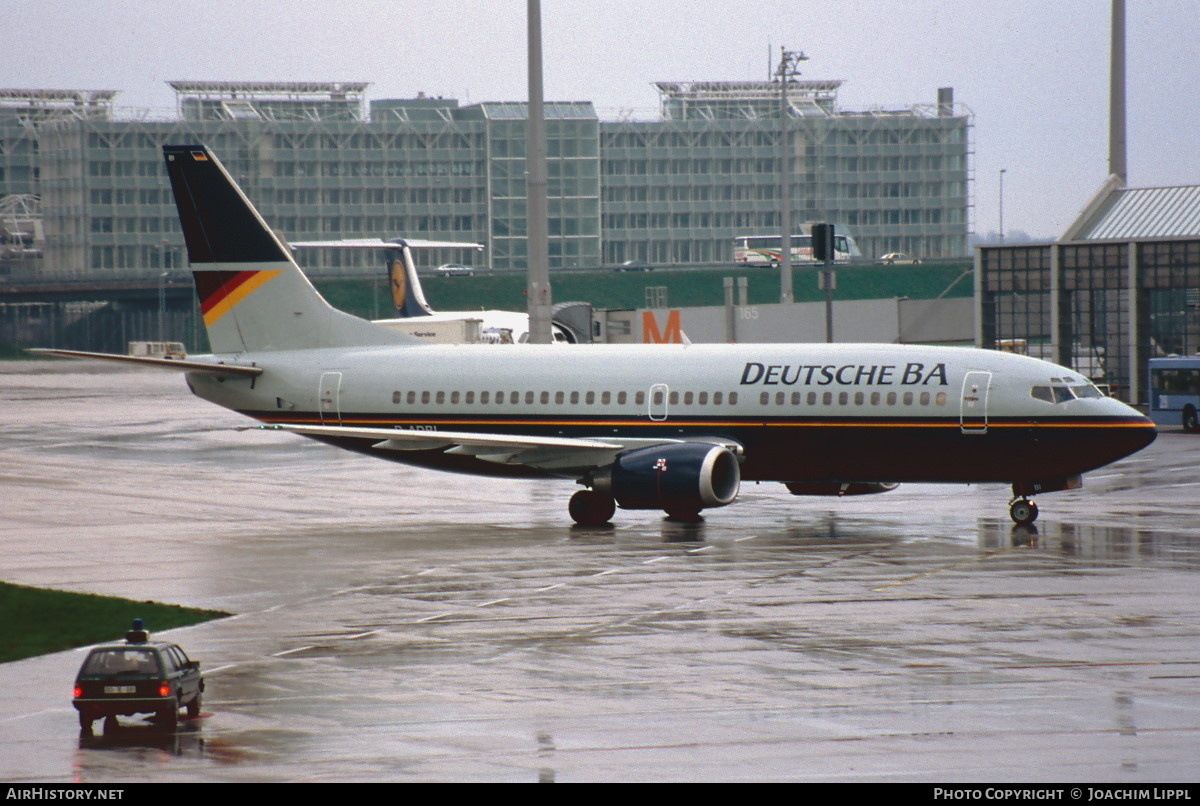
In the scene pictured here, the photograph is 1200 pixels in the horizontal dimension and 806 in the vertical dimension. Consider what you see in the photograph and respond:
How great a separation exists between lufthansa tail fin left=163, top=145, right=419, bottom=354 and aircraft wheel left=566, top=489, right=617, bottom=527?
861 cm

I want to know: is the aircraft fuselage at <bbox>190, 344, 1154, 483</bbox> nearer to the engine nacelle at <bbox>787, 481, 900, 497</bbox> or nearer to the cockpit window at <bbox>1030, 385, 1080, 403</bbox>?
the cockpit window at <bbox>1030, 385, 1080, 403</bbox>

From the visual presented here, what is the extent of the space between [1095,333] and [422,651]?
62.9m

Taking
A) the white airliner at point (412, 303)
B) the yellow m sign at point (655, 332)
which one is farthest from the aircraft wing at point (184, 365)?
the white airliner at point (412, 303)

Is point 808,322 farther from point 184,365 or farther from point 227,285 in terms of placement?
point 184,365

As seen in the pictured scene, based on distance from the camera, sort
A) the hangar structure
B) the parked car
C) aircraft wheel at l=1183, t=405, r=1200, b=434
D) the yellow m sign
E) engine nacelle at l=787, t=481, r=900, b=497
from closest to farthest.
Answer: the parked car
engine nacelle at l=787, t=481, r=900, b=497
aircraft wheel at l=1183, t=405, r=1200, b=434
the hangar structure
the yellow m sign

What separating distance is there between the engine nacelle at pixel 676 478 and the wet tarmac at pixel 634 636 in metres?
0.98

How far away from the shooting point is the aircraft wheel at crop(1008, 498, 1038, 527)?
37000 mm

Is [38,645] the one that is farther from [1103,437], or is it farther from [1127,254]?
[1127,254]

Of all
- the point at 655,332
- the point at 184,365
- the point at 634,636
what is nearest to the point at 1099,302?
the point at 655,332

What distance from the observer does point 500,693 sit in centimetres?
2025

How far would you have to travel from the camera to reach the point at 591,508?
37.9 meters

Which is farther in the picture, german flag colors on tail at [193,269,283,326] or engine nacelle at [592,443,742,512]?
german flag colors on tail at [193,269,283,326]

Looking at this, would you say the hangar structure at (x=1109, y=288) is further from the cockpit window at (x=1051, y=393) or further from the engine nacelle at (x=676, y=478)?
the engine nacelle at (x=676, y=478)

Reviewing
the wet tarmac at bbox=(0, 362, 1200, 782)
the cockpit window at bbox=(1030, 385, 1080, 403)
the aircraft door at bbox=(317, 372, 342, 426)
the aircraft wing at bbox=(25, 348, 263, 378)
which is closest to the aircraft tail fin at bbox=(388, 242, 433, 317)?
the wet tarmac at bbox=(0, 362, 1200, 782)
